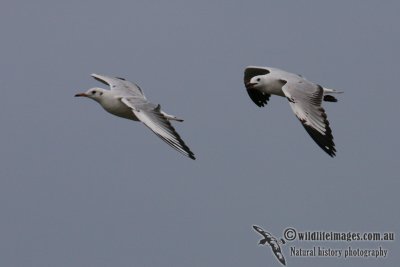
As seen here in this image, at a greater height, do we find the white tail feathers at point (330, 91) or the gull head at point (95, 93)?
the white tail feathers at point (330, 91)

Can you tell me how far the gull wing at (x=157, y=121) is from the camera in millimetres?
19562

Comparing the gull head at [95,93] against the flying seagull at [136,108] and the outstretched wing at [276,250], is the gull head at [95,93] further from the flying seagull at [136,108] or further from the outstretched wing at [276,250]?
the outstretched wing at [276,250]

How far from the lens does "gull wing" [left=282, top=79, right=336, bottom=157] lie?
68.9 ft

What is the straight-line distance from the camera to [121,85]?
2350 cm

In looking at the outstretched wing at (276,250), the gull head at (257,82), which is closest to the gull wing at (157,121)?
the gull head at (257,82)

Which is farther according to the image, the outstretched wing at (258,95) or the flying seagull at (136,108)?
the outstretched wing at (258,95)

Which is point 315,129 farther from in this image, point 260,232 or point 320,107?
point 260,232

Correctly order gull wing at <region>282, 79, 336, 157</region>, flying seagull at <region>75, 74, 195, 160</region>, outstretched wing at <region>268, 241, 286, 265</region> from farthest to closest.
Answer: outstretched wing at <region>268, 241, 286, 265</region>, gull wing at <region>282, 79, 336, 157</region>, flying seagull at <region>75, 74, 195, 160</region>

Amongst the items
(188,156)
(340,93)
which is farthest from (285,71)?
(188,156)

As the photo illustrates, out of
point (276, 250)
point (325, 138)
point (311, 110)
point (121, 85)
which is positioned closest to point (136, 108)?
point (121, 85)

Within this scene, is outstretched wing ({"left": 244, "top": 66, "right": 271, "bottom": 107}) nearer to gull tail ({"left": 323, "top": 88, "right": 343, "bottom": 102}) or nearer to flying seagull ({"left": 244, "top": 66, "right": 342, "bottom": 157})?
flying seagull ({"left": 244, "top": 66, "right": 342, "bottom": 157})

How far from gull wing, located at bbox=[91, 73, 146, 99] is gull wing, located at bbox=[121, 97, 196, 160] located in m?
1.08

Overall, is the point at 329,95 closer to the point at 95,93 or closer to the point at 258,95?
the point at 258,95

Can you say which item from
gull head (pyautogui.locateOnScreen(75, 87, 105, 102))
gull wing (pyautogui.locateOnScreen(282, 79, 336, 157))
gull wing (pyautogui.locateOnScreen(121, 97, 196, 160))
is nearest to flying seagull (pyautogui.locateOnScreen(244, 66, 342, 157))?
gull wing (pyautogui.locateOnScreen(282, 79, 336, 157))
